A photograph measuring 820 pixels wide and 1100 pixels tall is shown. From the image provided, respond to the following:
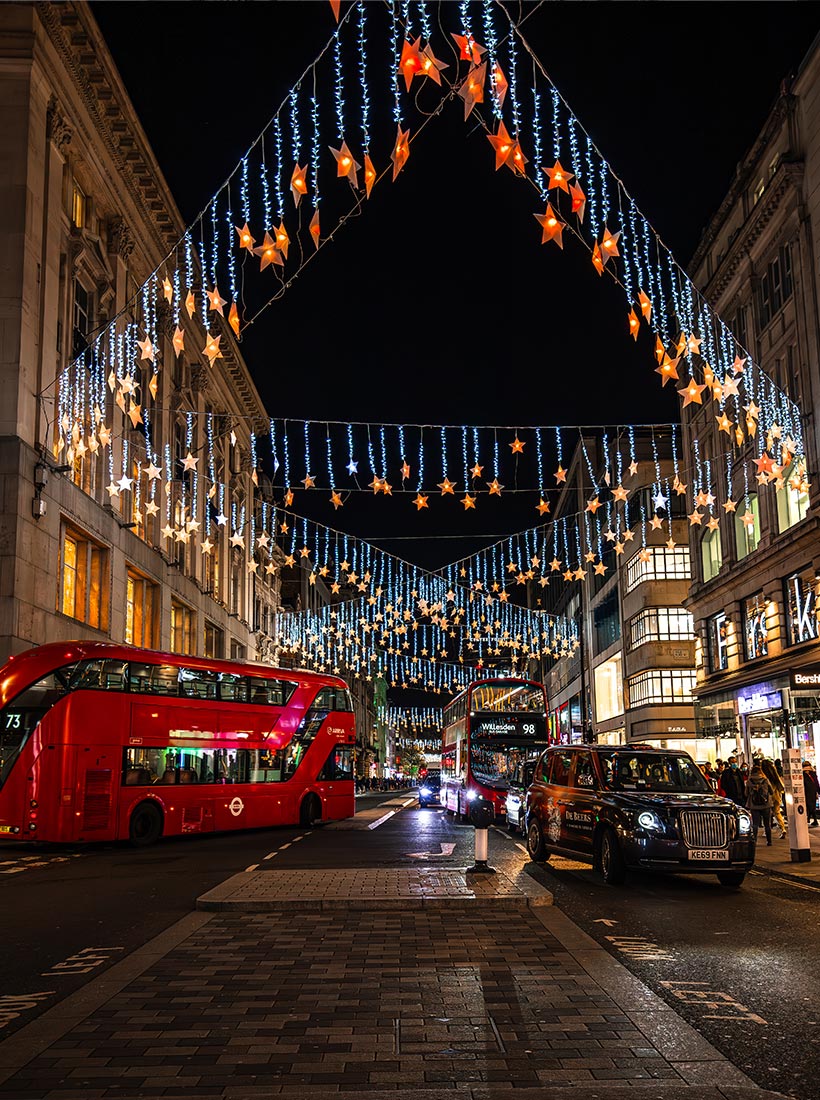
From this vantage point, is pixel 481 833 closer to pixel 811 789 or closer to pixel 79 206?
pixel 811 789

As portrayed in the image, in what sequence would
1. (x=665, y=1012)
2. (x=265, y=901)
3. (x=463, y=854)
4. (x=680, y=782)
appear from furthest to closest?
(x=463, y=854) < (x=680, y=782) < (x=265, y=901) < (x=665, y=1012)

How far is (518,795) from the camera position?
26906 millimetres

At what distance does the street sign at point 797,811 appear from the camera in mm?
17188

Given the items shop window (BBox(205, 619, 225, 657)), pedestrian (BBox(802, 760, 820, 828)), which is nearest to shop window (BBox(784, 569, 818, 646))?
pedestrian (BBox(802, 760, 820, 828))

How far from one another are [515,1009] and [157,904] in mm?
7218

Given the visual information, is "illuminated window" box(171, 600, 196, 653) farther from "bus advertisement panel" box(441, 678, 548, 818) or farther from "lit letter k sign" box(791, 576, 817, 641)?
"lit letter k sign" box(791, 576, 817, 641)

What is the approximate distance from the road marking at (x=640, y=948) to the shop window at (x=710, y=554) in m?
33.1

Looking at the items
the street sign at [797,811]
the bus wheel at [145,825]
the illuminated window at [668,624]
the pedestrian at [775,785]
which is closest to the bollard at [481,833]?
the street sign at [797,811]

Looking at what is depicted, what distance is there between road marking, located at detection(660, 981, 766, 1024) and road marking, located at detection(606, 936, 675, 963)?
3.39 feet

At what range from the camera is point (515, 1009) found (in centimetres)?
704

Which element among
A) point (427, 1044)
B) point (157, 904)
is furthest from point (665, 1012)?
point (157, 904)

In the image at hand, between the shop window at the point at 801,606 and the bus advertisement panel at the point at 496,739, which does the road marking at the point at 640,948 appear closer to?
the bus advertisement panel at the point at 496,739

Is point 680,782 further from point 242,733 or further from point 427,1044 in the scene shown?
point 242,733

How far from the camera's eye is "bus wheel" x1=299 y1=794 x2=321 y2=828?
95.2ft
